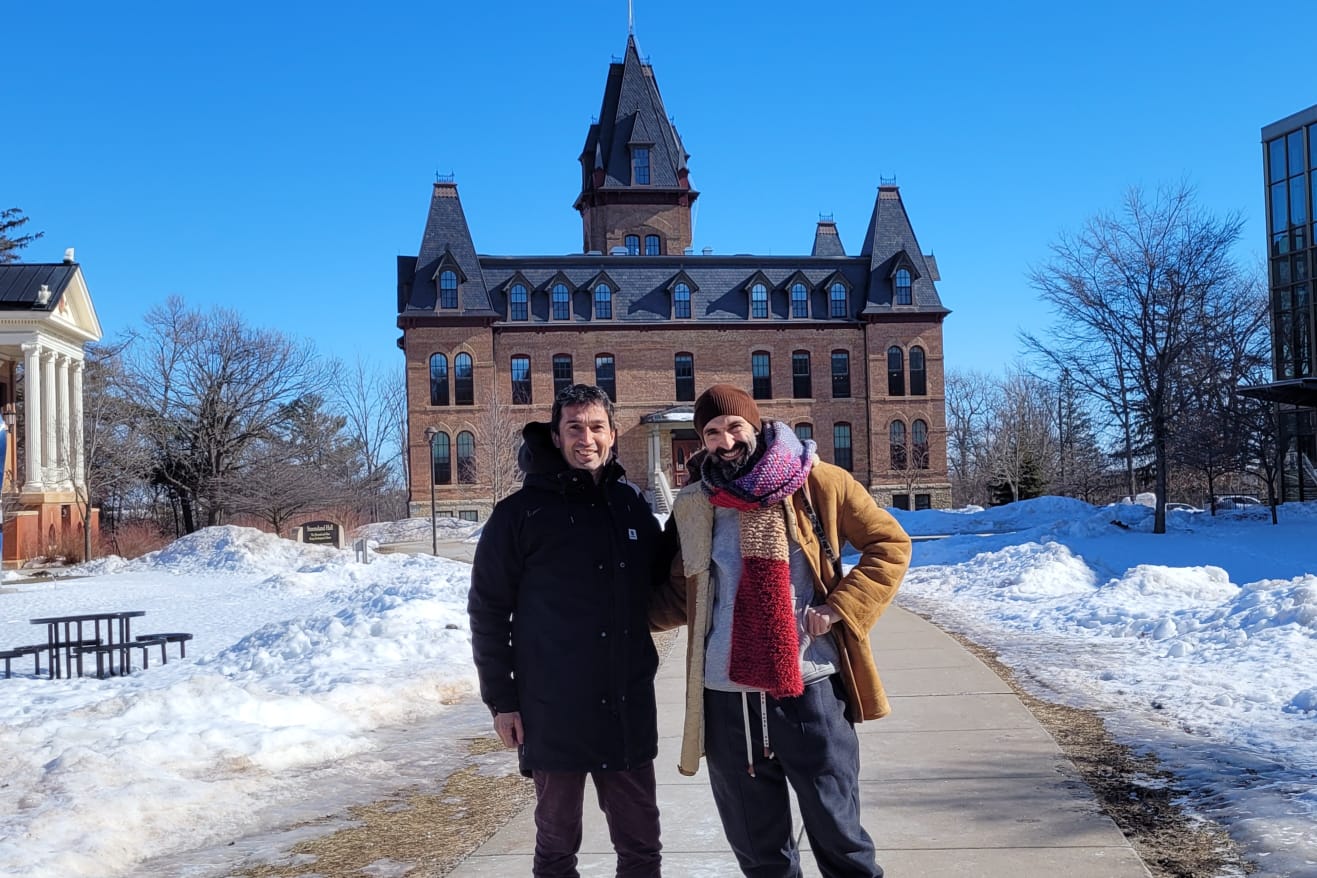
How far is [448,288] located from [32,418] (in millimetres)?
19018

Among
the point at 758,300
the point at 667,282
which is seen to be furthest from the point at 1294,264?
the point at 667,282

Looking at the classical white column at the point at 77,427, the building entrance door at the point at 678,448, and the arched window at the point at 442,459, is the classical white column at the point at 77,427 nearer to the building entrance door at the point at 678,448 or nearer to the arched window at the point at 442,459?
the arched window at the point at 442,459

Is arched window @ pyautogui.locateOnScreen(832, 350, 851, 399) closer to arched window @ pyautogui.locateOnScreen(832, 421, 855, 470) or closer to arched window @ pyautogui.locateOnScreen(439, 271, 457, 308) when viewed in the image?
arched window @ pyautogui.locateOnScreen(832, 421, 855, 470)

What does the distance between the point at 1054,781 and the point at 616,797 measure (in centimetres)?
288

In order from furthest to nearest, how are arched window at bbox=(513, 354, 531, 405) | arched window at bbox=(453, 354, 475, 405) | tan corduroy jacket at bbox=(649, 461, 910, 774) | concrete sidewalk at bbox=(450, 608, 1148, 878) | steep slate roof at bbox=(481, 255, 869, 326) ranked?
steep slate roof at bbox=(481, 255, 869, 326) < arched window at bbox=(513, 354, 531, 405) < arched window at bbox=(453, 354, 475, 405) < concrete sidewalk at bbox=(450, 608, 1148, 878) < tan corduroy jacket at bbox=(649, 461, 910, 774)

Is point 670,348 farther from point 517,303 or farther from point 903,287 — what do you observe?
point 903,287

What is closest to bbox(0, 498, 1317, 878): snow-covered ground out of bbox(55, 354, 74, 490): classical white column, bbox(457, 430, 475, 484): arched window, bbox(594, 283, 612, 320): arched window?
bbox(55, 354, 74, 490): classical white column

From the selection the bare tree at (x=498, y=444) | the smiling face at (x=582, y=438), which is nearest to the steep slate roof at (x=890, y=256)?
the bare tree at (x=498, y=444)

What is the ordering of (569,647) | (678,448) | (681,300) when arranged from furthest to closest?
(681,300), (678,448), (569,647)

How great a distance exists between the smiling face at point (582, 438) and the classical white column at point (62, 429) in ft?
108

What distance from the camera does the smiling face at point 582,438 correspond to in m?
4.07

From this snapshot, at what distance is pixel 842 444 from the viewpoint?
51.9 meters

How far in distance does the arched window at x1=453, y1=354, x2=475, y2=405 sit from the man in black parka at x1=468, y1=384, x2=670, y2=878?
4552 centimetres

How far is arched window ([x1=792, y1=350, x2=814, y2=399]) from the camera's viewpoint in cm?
5188
